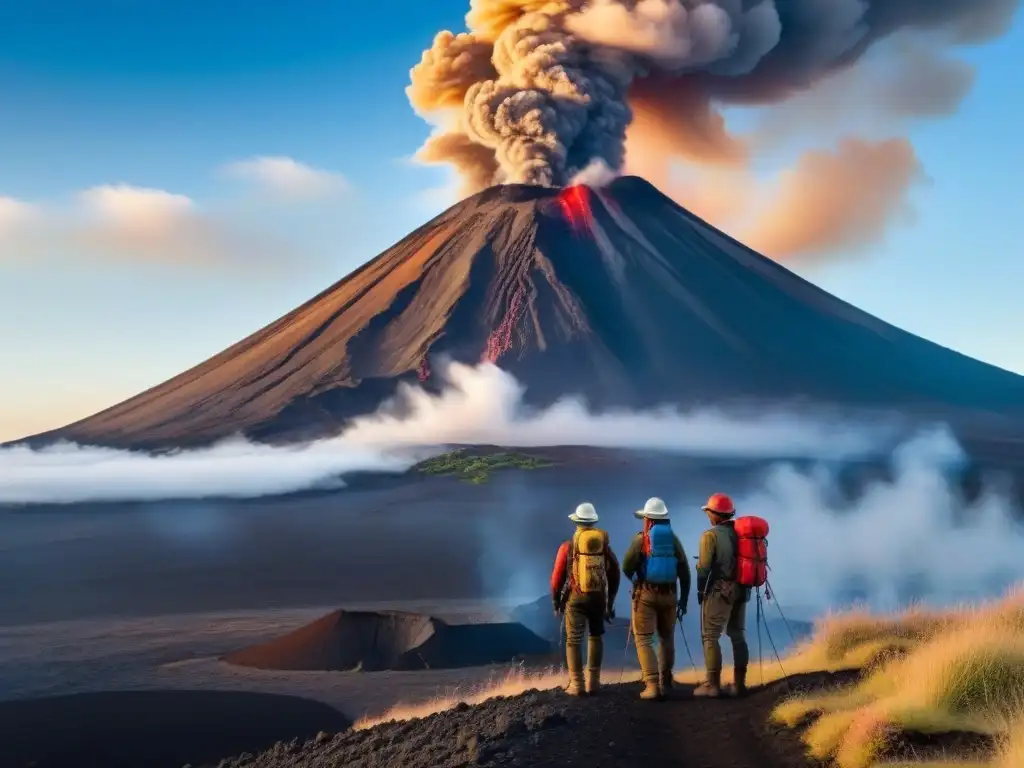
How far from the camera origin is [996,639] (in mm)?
9016

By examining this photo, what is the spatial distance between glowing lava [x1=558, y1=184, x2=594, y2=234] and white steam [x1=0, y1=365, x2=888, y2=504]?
19587 millimetres

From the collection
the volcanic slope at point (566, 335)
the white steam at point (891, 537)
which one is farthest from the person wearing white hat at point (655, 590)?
the volcanic slope at point (566, 335)

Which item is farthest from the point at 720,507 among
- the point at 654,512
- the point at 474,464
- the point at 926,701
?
the point at 474,464

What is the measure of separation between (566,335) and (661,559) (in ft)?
220

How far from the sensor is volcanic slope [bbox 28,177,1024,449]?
2852 inches

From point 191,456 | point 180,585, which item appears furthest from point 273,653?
point 191,456

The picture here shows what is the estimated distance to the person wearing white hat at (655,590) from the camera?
973 cm

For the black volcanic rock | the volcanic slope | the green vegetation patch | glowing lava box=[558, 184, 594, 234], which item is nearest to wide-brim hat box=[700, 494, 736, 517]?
the black volcanic rock

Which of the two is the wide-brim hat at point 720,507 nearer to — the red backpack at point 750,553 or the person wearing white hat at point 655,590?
the red backpack at point 750,553

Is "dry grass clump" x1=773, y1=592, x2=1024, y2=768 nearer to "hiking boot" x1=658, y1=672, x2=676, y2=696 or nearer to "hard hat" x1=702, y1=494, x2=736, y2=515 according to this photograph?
"hiking boot" x1=658, y1=672, x2=676, y2=696

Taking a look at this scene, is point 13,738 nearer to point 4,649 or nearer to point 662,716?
point 4,649

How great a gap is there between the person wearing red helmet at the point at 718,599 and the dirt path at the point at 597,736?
0.23 m

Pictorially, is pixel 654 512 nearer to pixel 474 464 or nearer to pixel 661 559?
pixel 661 559

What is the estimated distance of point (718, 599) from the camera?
9883 mm
